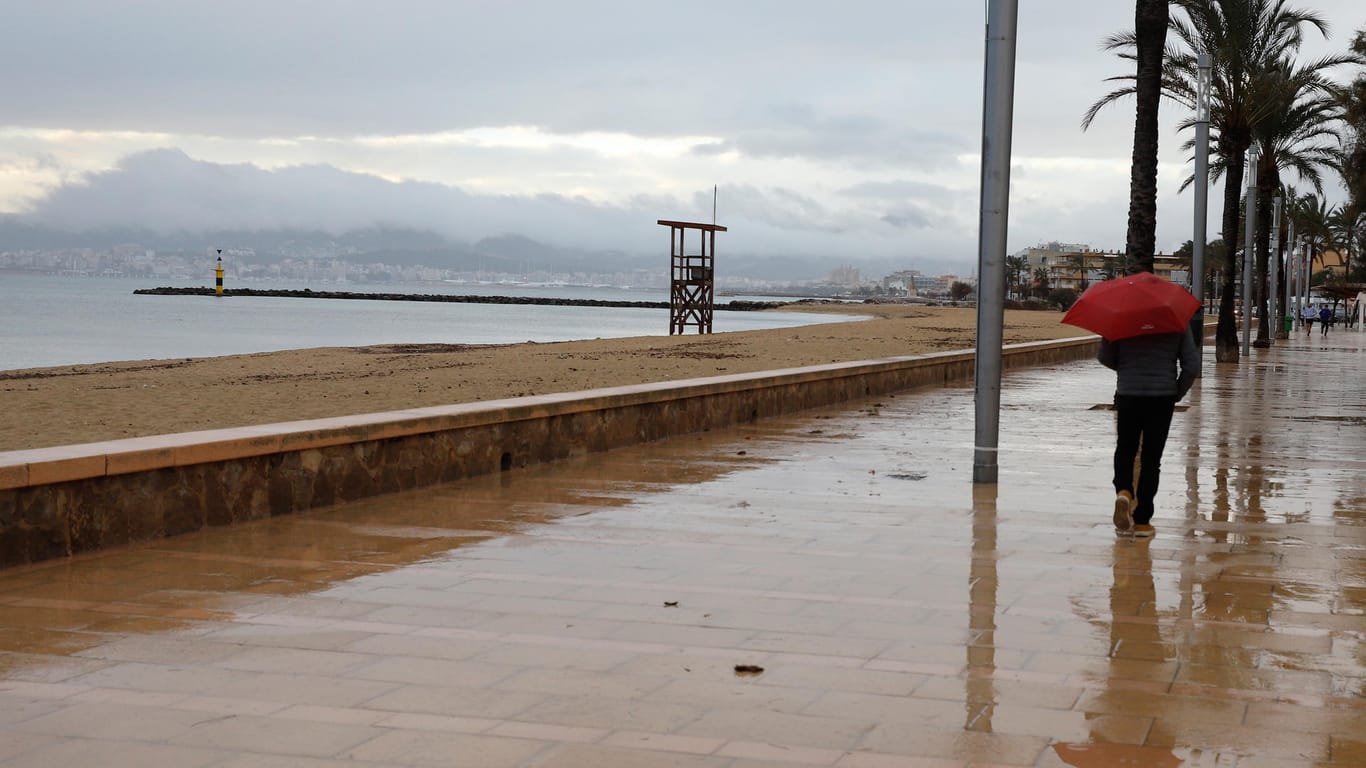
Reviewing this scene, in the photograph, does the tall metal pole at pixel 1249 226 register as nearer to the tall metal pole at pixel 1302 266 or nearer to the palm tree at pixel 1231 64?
the palm tree at pixel 1231 64

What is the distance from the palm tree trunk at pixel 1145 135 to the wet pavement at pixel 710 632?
9526mm

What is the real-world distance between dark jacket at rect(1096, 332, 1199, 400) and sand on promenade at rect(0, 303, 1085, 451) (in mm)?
12814

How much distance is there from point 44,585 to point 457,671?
7.56 ft

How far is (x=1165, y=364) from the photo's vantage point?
27.1ft

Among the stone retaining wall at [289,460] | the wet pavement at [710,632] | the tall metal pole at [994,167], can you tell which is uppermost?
the tall metal pole at [994,167]

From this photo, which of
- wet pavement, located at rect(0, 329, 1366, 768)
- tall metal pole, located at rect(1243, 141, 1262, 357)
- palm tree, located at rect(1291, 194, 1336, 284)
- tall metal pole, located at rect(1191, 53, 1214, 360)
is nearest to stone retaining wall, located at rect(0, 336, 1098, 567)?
wet pavement, located at rect(0, 329, 1366, 768)

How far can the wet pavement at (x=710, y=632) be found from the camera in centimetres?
421

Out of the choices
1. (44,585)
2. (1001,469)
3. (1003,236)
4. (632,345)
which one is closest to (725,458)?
(1001,469)

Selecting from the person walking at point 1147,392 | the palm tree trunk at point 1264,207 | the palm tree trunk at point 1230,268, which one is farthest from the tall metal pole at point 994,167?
the palm tree trunk at point 1264,207

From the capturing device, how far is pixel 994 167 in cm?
991

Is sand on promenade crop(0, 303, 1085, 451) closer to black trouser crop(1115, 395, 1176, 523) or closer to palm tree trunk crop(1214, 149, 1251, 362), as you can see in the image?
palm tree trunk crop(1214, 149, 1251, 362)

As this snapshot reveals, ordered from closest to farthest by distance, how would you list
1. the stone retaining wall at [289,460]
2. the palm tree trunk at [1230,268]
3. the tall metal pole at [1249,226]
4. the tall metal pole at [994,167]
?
1. the stone retaining wall at [289,460]
2. the tall metal pole at [994,167]
3. the palm tree trunk at [1230,268]
4. the tall metal pole at [1249,226]

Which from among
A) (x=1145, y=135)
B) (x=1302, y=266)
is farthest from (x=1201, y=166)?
(x=1302, y=266)

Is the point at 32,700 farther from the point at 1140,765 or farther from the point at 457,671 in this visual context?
the point at 1140,765
